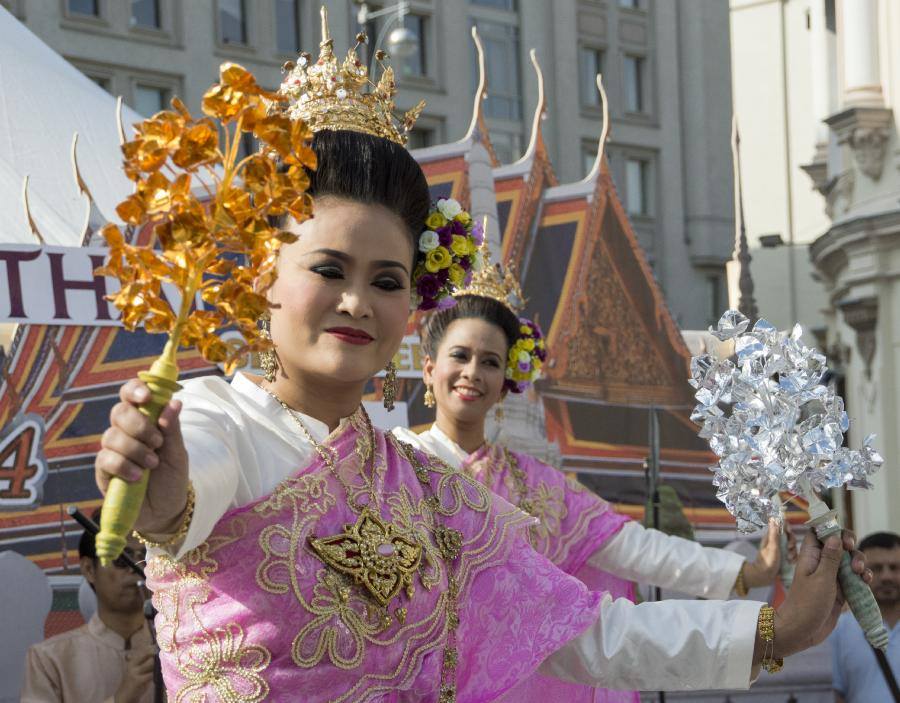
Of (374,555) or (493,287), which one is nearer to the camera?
(374,555)

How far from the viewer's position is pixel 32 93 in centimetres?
611

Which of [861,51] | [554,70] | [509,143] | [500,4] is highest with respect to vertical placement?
[500,4]

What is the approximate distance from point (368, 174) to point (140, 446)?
2.52 feet

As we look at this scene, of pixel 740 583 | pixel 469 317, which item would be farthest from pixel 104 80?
pixel 740 583

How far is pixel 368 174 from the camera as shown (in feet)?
7.69

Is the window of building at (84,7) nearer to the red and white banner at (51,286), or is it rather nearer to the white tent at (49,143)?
the white tent at (49,143)

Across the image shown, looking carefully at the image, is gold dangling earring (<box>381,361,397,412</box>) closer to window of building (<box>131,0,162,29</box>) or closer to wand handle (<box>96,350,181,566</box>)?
wand handle (<box>96,350,181,566</box>)

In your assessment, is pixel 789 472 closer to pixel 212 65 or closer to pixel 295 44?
pixel 212 65

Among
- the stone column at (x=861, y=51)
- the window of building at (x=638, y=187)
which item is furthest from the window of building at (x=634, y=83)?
the stone column at (x=861, y=51)

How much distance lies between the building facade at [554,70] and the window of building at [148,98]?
18 mm

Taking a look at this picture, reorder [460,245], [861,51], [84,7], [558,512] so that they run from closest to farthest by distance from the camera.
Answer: [460,245], [558,512], [861,51], [84,7]

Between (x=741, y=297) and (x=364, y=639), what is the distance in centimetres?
941

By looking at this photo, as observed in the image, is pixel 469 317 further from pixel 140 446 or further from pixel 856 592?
pixel 140 446

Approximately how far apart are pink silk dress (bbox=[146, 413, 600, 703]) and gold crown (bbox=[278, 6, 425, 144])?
465mm
